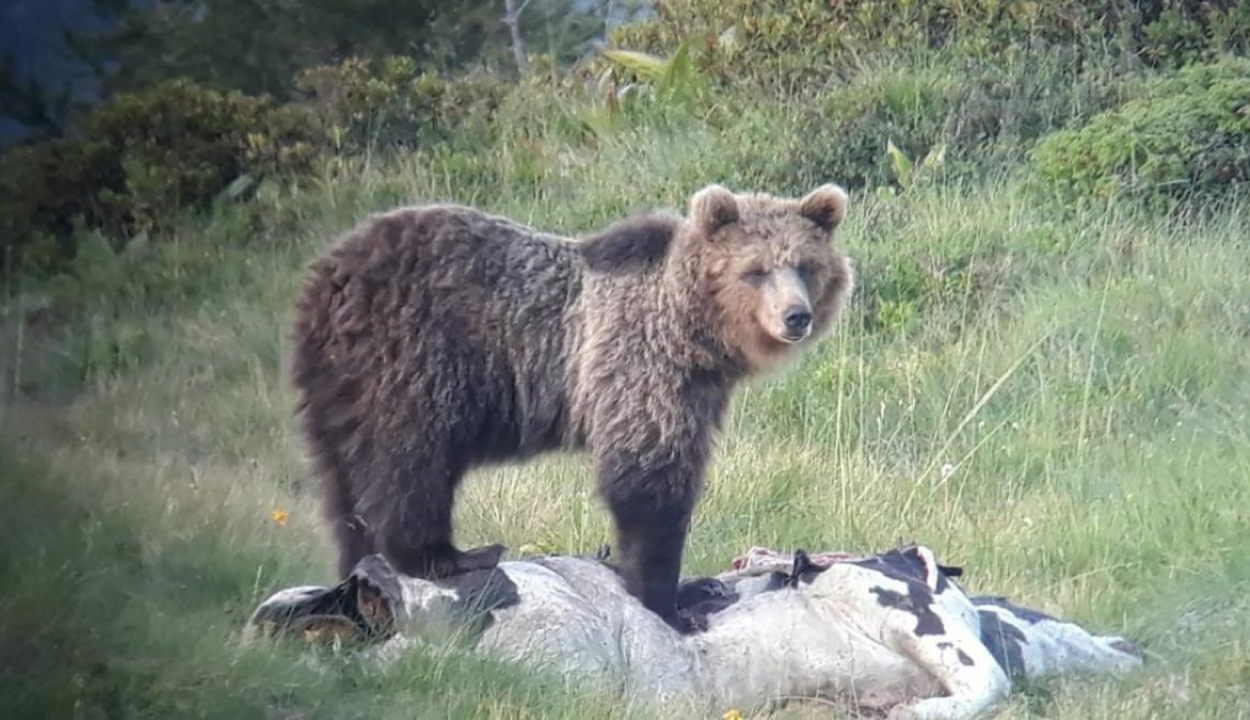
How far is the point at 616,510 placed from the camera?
261 inches

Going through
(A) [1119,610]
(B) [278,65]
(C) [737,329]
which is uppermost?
(B) [278,65]

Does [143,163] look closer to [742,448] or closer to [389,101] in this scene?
[389,101]

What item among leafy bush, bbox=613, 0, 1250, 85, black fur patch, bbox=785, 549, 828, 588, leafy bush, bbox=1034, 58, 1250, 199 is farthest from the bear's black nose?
leafy bush, bbox=613, 0, 1250, 85

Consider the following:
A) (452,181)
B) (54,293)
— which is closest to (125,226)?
(54,293)

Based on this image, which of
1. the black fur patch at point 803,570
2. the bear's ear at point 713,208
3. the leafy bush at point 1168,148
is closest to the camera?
the black fur patch at point 803,570

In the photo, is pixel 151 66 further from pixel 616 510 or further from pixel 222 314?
pixel 616 510

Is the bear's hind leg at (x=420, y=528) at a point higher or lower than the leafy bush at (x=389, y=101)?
lower

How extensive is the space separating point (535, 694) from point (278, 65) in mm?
7941

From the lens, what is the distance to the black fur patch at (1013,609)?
658 cm

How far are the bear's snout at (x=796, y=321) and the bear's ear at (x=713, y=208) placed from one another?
0.46 metres

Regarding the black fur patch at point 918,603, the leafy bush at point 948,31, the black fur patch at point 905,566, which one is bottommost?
the black fur patch at point 918,603

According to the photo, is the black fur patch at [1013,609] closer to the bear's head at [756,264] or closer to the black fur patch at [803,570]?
the black fur patch at [803,570]

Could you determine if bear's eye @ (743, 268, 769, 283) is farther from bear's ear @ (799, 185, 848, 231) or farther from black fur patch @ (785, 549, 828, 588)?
black fur patch @ (785, 549, 828, 588)

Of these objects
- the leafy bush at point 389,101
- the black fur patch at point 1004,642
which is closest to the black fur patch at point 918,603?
the black fur patch at point 1004,642
